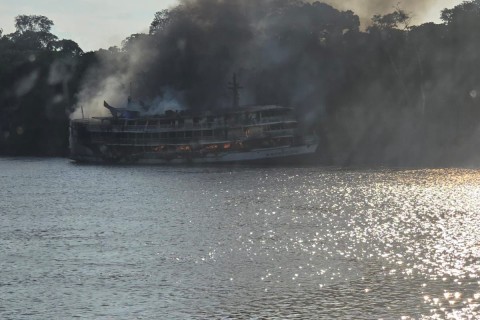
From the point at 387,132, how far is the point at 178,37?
49.9m

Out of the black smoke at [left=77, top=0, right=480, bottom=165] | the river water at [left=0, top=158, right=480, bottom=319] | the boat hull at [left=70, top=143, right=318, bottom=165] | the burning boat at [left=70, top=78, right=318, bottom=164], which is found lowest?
the river water at [left=0, top=158, right=480, bottom=319]

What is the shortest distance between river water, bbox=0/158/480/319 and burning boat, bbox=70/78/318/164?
84.5ft

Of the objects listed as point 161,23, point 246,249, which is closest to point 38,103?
point 161,23

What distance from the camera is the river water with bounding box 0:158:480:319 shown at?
4062 cm

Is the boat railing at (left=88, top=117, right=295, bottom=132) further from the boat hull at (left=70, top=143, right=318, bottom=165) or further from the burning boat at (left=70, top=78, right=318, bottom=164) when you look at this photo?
the boat hull at (left=70, top=143, right=318, bottom=165)

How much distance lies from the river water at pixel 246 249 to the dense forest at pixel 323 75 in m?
39.9

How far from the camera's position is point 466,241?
184 ft

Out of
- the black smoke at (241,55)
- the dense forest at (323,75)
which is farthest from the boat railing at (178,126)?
the black smoke at (241,55)

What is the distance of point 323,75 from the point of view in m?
144


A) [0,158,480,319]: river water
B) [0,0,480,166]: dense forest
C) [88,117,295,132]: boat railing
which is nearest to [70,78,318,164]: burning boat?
[88,117,295,132]: boat railing

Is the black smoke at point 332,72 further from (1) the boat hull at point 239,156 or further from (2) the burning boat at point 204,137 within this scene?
(2) the burning boat at point 204,137

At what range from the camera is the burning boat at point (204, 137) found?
123625 mm

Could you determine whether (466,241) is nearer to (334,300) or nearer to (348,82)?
(334,300)

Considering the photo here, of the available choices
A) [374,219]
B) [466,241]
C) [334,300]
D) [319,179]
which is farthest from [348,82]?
[334,300]
